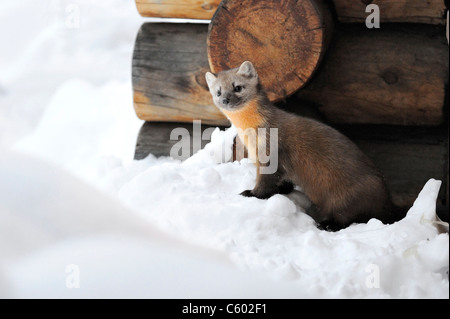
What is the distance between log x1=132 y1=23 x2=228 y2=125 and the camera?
11.0 feet

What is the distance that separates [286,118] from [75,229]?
3.51 feet

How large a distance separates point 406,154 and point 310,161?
30.5 inches

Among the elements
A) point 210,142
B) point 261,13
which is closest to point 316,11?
point 261,13

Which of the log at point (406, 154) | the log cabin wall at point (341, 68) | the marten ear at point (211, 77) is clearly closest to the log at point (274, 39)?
the log cabin wall at point (341, 68)

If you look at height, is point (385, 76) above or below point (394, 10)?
below

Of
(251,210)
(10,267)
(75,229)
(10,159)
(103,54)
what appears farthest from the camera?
(103,54)

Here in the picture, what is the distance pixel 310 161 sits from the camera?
2.67 meters

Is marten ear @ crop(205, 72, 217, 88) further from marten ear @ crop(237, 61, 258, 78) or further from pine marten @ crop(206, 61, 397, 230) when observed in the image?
marten ear @ crop(237, 61, 258, 78)

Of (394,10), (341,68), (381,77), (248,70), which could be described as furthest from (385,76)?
(248,70)

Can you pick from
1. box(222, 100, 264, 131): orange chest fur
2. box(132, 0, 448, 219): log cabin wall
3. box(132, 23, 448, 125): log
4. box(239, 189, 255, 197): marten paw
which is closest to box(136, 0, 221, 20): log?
box(132, 0, 448, 219): log cabin wall

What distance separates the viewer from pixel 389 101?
3115mm

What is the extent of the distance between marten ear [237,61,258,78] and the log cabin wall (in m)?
0.19

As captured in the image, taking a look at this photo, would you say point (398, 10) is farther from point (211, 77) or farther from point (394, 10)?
point (211, 77)
